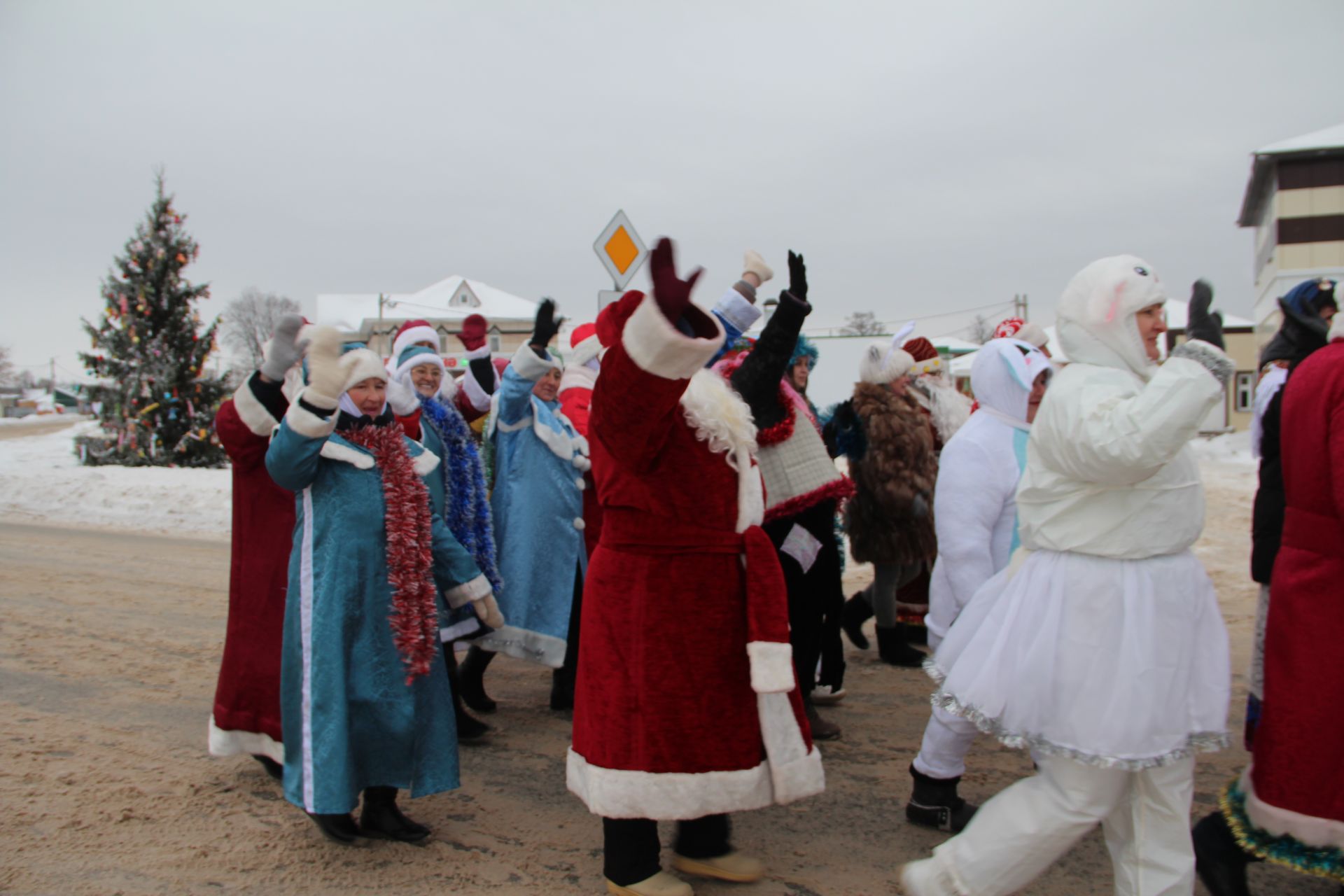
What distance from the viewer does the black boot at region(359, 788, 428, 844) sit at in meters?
A: 3.66

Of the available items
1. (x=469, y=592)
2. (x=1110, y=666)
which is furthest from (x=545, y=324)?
(x=1110, y=666)

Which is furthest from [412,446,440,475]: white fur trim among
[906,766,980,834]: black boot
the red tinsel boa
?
[906,766,980,834]: black boot

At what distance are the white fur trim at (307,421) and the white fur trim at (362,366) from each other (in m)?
0.15

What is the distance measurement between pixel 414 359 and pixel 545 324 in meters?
0.73

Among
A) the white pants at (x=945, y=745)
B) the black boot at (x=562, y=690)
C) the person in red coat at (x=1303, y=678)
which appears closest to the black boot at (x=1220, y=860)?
the person in red coat at (x=1303, y=678)

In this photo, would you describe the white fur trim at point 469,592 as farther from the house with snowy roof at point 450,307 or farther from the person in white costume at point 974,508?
the house with snowy roof at point 450,307

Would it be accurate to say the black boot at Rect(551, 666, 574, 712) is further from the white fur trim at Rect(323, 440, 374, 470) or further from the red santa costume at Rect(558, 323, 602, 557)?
the white fur trim at Rect(323, 440, 374, 470)

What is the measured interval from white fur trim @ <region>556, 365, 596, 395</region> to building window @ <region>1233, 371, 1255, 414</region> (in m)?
36.1

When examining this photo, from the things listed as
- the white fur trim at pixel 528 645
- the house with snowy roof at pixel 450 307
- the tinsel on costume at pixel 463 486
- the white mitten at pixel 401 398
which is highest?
the house with snowy roof at pixel 450 307

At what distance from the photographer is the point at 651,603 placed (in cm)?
293

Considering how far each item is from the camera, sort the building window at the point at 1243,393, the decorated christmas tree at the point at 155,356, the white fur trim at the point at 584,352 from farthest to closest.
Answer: the building window at the point at 1243,393, the decorated christmas tree at the point at 155,356, the white fur trim at the point at 584,352

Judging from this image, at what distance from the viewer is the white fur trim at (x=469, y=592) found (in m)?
3.84

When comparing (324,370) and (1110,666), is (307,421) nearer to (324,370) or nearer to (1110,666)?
(324,370)

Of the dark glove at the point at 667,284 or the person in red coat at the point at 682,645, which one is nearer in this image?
the dark glove at the point at 667,284
